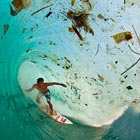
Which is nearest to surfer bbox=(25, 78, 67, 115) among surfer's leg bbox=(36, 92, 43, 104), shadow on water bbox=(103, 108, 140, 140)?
surfer's leg bbox=(36, 92, 43, 104)

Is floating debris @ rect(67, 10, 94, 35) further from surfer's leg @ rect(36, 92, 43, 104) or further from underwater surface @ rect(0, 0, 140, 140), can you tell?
surfer's leg @ rect(36, 92, 43, 104)

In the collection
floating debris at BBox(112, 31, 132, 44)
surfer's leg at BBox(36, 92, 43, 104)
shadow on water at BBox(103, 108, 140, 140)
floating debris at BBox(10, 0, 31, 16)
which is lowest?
shadow on water at BBox(103, 108, 140, 140)

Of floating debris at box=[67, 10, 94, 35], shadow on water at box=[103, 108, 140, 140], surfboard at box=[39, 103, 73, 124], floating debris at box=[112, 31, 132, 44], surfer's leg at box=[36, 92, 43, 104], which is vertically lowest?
shadow on water at box=[103, 108, 140, 140]

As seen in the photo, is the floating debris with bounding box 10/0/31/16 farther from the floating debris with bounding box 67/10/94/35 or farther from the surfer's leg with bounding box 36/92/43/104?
the surfer's leg with bounding box 36/92/43/104

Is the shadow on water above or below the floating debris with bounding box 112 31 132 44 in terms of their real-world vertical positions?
below

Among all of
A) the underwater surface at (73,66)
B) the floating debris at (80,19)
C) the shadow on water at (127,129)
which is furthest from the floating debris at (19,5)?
the shadow on water at (127,129)

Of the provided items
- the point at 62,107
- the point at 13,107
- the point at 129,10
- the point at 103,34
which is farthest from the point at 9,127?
the point at 129,10

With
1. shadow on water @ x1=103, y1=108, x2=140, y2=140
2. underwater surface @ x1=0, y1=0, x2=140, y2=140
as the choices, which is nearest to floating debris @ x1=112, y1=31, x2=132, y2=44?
underwater surface @ x1=0, y1=0, x2=140, y2=140

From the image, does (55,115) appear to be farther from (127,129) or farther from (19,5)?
(19,5)

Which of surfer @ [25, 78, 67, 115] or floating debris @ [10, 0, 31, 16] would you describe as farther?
surfer @ [25, 78, 67, 115]
